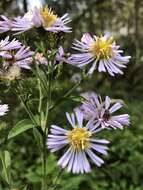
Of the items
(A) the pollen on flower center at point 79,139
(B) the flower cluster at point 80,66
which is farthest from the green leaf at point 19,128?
(A) the pollen on flower center at point 79,139

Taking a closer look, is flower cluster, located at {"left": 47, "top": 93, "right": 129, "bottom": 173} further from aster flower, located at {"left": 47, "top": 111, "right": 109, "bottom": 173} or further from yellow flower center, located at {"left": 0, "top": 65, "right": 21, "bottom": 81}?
yellow flower center, located at {"left": 0, "top": 65, "right": 21, "bottom": 81}

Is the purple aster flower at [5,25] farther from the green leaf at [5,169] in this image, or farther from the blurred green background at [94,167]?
the green leaf at [5,169]

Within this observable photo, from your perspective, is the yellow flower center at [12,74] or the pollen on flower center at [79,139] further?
the yellow flower center at [12,74]

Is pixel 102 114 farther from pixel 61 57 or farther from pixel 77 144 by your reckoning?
pixel 61 57

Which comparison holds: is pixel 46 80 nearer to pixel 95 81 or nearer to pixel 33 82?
pixel 33 82

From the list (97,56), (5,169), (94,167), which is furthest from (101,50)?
(94,167)

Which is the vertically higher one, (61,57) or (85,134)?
(61,57)
